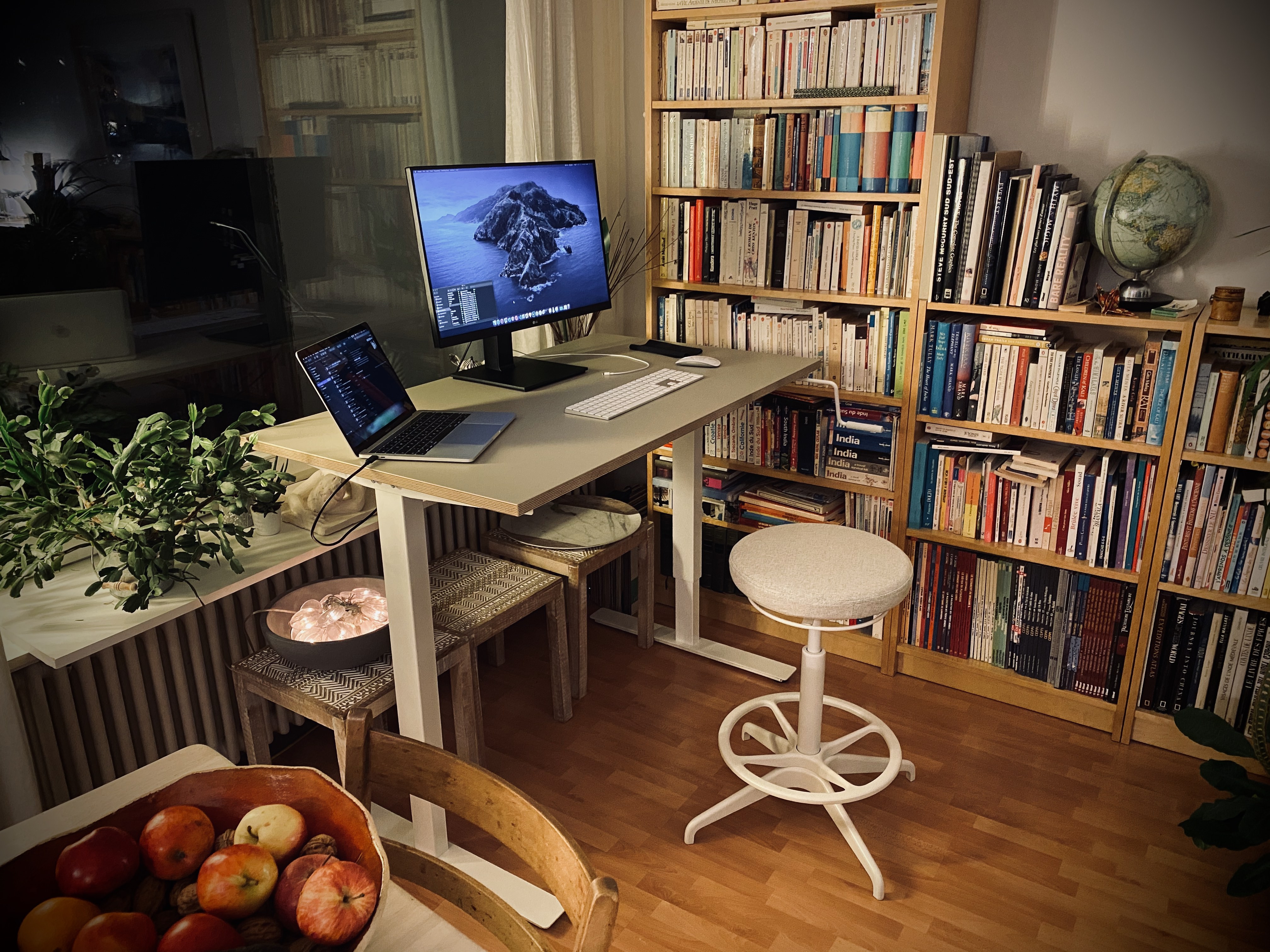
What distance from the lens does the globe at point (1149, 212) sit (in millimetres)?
2139

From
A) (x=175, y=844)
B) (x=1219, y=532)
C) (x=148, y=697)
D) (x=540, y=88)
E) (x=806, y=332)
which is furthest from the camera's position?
(x=540, y=88)

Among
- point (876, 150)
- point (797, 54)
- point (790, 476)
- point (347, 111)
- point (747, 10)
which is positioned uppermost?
point (747, 10)

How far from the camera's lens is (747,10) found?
248 cm

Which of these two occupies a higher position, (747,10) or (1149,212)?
(747,10)

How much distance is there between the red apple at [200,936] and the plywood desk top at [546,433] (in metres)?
0.81

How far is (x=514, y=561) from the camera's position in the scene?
8.32 ft

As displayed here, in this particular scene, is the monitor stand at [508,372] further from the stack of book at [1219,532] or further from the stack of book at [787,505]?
the stack of book at [1219,532]

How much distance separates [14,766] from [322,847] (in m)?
1.10

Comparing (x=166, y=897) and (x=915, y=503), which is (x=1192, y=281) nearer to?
(x=915, y=503)

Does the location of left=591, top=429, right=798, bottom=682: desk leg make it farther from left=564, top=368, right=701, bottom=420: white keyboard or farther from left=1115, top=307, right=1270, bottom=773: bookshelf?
left=1115, top=307, right=1270, bottom=773: bookshelf

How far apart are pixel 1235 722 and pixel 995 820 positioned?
0.68 metres

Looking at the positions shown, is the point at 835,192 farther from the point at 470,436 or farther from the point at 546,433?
the point at 470,436

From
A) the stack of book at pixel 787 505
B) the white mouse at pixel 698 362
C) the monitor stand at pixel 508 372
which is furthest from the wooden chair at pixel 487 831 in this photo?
the stack of book at pixel 787 505

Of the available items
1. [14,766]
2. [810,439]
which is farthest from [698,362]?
[14,766]
